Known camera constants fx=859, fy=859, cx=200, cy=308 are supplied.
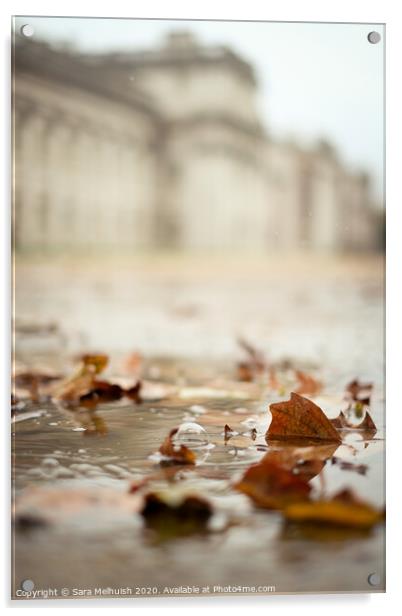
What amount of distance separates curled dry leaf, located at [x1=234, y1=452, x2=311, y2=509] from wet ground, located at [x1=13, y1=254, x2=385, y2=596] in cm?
2

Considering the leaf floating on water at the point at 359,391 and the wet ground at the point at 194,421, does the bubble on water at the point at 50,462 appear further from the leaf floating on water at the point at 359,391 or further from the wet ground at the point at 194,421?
the leaf floating on water at the point at 359,391

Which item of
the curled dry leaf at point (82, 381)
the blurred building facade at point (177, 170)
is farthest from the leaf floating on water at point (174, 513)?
the blurred building facade at point (177, 170)

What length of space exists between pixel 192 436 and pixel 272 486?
0.79 ft

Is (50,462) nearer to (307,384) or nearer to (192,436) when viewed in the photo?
(192,436)

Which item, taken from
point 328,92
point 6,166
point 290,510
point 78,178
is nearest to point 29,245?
point 78,178

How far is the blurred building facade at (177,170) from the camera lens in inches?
69.8

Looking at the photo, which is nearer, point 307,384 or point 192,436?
point 192,436

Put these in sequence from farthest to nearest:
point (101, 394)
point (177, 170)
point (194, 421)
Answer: point (177, 170)
point (101, 394)
point (194, 421)

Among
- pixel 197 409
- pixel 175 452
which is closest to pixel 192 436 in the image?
pixel 175 452

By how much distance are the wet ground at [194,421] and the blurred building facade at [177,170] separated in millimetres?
79

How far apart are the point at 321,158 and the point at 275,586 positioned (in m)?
1.11

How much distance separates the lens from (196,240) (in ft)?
6.23

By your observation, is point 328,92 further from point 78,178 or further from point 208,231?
point 78,178

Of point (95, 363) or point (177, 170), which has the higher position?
point (177, 170)
